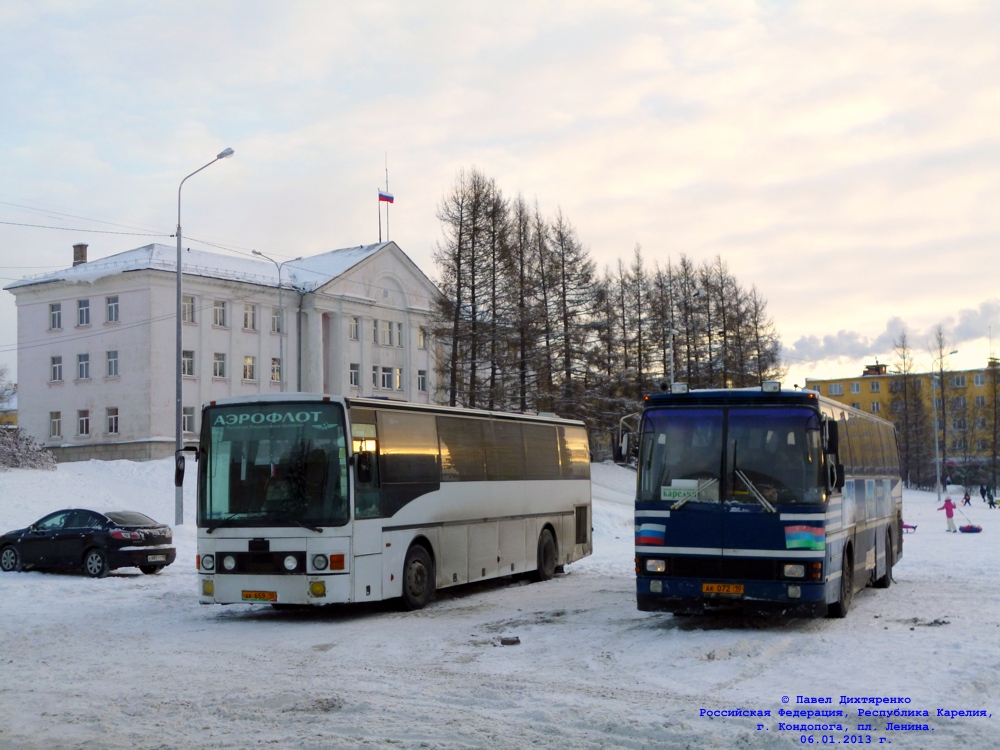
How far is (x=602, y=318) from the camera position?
5881cm

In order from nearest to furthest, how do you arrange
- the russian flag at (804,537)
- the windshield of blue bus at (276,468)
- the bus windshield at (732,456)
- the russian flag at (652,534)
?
the russian flag at (804,537) → the bus windshield at (732,456) → the russian flag at (652,534) → the windshield of blue bus at (276,468)

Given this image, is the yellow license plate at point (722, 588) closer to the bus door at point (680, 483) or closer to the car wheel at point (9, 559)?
the bus door at point (680, 483)

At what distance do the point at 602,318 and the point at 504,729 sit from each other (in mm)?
51246

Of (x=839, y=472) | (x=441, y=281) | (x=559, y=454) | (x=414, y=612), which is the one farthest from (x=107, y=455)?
(x=839, y=472)

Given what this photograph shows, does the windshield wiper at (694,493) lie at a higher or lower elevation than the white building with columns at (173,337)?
lower

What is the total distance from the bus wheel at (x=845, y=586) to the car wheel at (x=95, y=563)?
14840mm

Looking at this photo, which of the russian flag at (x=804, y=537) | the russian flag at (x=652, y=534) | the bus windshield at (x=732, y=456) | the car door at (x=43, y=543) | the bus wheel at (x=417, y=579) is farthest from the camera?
the car door at (x=43, y=543)

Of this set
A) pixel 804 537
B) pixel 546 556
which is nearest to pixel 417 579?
pixel 546 556

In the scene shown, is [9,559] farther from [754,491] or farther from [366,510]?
[754,491]

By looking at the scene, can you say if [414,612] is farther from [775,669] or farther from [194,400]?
[194,400]

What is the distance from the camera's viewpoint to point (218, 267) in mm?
62406

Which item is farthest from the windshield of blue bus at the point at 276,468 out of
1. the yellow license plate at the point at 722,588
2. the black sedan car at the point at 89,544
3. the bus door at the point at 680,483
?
the black sedan car at the point at 89,544

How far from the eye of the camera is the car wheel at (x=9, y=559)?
2339 centimetres

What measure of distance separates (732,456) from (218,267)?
175 ft
